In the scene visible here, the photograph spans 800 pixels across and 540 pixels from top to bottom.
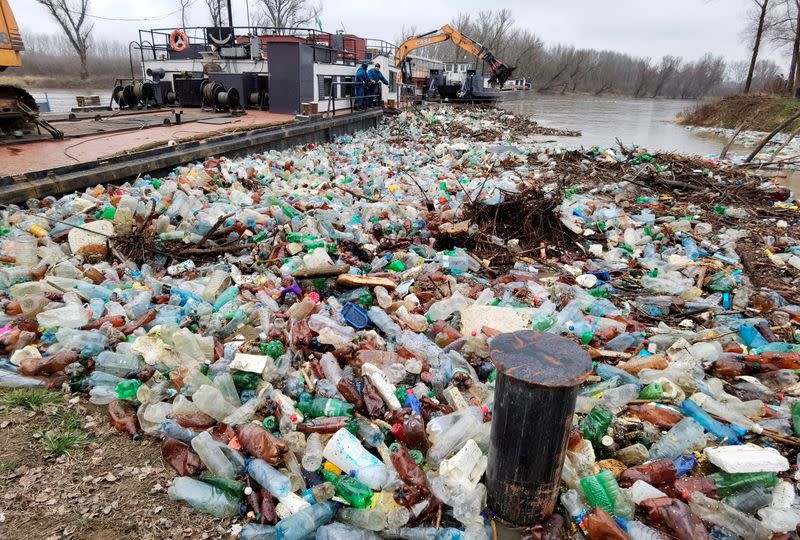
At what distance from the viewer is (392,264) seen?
4.57 metres

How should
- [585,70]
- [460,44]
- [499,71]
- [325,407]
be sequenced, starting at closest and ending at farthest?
[325,407], [499,71], [460,44], [585,70]

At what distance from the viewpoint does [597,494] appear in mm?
1977

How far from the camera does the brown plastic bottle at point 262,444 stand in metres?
2.15

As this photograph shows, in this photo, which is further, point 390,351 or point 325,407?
point 390,351

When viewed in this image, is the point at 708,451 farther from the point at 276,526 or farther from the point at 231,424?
the point at 231,424

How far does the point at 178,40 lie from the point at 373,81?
6.33 m

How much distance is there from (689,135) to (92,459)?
24235mm

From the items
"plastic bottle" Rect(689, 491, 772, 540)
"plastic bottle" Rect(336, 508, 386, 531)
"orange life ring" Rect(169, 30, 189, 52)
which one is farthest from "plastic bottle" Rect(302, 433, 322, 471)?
"orange life ring" Rect(169, 30, 189, 52)

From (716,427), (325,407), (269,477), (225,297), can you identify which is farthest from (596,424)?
(225,297)

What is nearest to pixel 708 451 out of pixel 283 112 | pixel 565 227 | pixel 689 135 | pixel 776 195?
pixel 565 227

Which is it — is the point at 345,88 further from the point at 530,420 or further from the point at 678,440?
the point at 530,420

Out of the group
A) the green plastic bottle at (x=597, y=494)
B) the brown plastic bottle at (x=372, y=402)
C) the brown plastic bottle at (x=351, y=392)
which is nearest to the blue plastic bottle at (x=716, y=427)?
the green plastic bottle at (x=597, y=494)

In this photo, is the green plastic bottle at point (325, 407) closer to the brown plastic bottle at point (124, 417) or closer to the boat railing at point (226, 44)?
the brown plastic bottle at point (124, 417)

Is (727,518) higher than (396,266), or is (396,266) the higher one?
(396,266)
